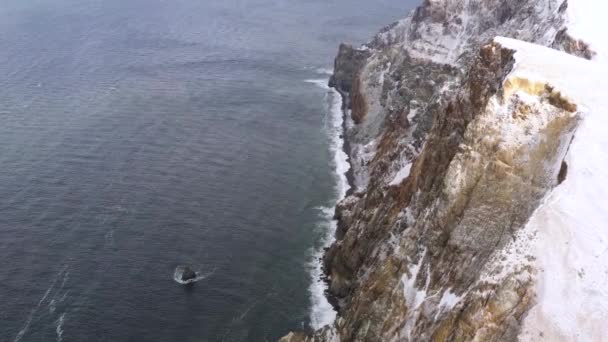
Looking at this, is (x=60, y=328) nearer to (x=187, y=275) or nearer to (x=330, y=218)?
(x=187, y=275)

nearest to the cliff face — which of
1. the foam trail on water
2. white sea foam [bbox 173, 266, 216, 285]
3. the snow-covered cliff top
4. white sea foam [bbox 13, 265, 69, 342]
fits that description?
the snow-covered cliff top

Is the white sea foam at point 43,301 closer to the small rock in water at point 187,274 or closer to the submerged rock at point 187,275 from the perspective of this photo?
the submerged rock at point 187,275

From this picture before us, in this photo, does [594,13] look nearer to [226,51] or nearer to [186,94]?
[186,94]

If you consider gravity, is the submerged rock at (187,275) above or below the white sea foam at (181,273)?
above

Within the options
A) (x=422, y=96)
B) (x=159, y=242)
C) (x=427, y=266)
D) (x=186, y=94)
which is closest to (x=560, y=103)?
(x=427, y=266)

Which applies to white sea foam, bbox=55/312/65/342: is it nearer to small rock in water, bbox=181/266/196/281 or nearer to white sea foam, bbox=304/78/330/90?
small rock in water, bbox=181/266/196/281

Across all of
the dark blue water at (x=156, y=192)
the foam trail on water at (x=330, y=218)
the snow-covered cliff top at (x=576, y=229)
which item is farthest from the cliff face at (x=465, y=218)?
the dark blue water at (x=156, y=192)
